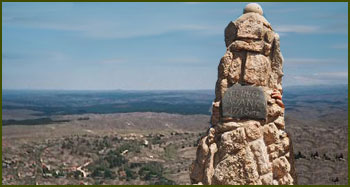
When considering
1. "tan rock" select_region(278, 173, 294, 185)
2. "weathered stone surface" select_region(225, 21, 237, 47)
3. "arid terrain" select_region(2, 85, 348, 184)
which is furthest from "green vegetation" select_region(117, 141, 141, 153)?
"tan rock" select_region(278, 173, 294, 185)

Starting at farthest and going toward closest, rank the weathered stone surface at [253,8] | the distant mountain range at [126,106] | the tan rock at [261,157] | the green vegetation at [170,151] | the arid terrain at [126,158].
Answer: the distant mountain range at [126,106]
the green vegetation at [170,151]
the arid terrain at [126,158]
the weathered stone surface at [253,8]
the tan rock at [261,157]

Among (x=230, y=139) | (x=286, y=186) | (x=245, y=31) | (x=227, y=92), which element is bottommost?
(x=286, y=186)

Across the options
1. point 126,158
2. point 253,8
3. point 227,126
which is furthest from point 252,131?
point 126,158

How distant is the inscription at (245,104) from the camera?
26.0 feet

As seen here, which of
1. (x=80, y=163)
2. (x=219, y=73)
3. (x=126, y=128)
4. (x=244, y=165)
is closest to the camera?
(x=244, y=165)

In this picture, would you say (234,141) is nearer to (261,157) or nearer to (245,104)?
(261,157)

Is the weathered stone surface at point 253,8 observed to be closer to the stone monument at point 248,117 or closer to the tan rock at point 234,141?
the stone monument at point 248,117

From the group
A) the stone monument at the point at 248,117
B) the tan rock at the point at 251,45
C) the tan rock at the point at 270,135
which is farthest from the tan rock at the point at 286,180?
the tan rock at the point at 251,45

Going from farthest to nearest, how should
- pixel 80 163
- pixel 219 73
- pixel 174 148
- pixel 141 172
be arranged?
pixel 174 148
pixel 80 163
pixel 141 172
pixel 219 73

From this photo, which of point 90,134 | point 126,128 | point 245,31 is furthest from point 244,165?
point 126,128

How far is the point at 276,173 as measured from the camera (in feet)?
26.1

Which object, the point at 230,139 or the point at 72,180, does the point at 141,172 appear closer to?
the point at 72,180

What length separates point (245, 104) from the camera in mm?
7953

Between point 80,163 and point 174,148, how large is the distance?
837 cm
